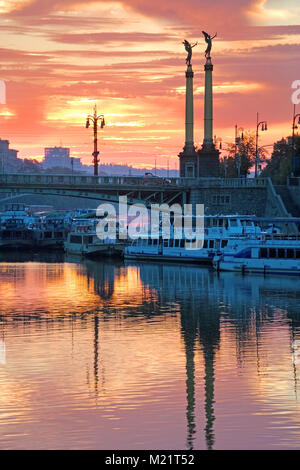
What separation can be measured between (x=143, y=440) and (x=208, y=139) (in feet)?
366

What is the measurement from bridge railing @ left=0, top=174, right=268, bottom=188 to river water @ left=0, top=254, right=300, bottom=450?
49.7 m

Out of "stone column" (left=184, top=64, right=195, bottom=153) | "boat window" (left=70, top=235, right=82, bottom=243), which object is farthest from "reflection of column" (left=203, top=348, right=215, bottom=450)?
"stone column" (left=184, top=64, right=195, bottom=153)

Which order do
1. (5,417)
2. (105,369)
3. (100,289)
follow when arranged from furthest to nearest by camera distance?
1. (100,289)
2. (105,369)
3. (5,417)

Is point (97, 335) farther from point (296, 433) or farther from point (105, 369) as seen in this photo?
point (296, 433)

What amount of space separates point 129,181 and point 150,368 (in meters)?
89.7

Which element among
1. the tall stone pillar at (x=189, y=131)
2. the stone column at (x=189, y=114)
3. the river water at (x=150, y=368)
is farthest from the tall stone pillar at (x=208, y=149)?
the river water at (x=150, y=368)

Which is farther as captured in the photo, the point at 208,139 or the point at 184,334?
the point at 208,139

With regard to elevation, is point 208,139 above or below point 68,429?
above

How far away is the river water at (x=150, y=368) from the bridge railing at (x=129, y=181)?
163ft

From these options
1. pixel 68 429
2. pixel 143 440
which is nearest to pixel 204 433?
pixel 143 440

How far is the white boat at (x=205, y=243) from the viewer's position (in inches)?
3536

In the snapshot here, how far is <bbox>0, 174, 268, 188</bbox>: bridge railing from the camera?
119325 millimetres

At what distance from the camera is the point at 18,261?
10700 cm

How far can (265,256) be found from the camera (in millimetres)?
82438
